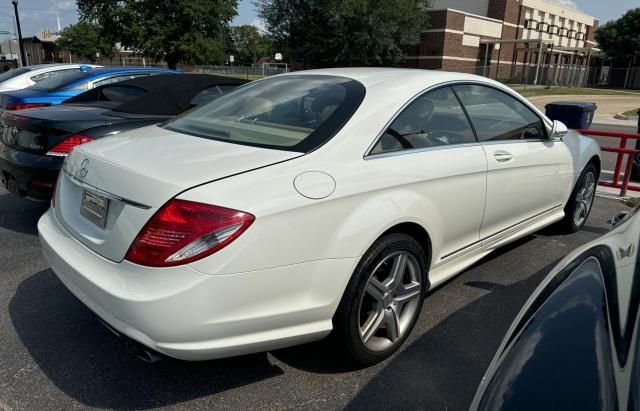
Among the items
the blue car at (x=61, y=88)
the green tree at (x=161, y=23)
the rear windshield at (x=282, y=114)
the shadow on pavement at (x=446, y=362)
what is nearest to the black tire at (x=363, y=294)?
the shadow on pavement at (x=446, y=362)

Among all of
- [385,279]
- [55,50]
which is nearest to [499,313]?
[385,279]

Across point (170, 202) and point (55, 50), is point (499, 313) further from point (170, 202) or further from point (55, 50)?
point (55, 50)

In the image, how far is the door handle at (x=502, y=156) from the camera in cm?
335

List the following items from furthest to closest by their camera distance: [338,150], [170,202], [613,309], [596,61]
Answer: [596,61], [338,150], [170,202], [613,309]

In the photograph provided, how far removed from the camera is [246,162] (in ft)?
7.39

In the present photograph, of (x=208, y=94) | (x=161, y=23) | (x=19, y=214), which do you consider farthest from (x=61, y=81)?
(x=161, y=23)

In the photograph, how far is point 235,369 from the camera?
2660 millimetres

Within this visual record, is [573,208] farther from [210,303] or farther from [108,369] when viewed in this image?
[108,369]

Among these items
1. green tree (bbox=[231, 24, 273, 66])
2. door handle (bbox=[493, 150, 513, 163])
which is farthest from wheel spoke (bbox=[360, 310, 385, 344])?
green tree (bbox=[231, 24, 273, 66])

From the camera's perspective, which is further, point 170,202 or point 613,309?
point 170,202

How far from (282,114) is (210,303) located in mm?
1357

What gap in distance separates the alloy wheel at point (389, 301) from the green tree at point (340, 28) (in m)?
37.8

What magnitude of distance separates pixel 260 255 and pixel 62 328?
5.62ft

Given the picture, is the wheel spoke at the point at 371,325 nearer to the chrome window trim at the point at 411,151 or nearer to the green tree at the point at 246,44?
the chrome window trim at the point at 411,151
